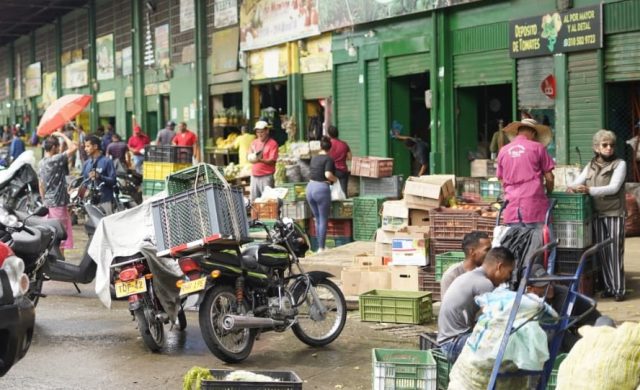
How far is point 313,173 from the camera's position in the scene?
16.5 metres

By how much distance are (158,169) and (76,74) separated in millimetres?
24043

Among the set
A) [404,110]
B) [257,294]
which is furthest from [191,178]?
[404,110]

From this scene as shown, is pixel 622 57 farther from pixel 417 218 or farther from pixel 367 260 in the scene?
pixel 367 260

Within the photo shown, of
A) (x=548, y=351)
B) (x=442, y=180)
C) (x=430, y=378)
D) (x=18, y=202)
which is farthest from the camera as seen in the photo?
(x=18, y=202)

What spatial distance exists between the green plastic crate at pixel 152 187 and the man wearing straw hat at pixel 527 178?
10644 mm

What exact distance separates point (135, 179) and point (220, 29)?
733 centimetres

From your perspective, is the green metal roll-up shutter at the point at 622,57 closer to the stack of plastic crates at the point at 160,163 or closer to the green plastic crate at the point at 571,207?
the green plastic crate at the point at 571,207

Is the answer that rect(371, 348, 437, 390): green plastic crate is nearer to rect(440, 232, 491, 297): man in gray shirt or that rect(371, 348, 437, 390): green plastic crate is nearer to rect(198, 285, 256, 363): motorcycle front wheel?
rect(440, 232, 491, 297): man in gray shirt

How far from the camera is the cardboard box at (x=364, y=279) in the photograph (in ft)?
41.7

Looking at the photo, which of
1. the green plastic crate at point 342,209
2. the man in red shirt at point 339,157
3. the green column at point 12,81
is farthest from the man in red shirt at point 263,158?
the green column at point 12,81

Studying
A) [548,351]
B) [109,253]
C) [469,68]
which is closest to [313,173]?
[469,68]

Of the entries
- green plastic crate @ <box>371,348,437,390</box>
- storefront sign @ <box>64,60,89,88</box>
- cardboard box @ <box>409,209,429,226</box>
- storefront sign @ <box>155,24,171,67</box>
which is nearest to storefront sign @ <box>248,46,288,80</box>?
storefront sign @ <box>155,24,171,67</box>

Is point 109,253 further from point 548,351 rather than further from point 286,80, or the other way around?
point 286,80

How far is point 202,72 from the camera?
30266 mm
